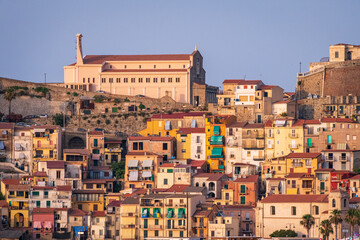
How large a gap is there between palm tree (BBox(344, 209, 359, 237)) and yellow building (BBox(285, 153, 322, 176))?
1001 cm

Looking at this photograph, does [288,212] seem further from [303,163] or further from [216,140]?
[216,140]

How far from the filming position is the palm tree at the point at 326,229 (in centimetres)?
8300

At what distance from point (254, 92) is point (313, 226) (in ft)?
79.8

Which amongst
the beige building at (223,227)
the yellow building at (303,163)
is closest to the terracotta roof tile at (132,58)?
the yellow building at (303,163)

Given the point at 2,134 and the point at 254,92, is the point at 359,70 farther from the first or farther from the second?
the point at 2,134

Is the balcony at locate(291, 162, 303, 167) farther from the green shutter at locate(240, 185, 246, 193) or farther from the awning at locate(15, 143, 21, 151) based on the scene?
the awning at locate(15, 143, 21, 151)

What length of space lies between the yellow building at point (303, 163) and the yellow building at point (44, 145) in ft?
62.6

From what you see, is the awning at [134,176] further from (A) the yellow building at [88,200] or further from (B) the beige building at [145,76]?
(B) the beige building at [145,76]

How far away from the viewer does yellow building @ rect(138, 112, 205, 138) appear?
343ft

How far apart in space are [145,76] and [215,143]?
54.6ft

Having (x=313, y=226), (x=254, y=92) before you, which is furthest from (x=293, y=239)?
(x=254, y=92)

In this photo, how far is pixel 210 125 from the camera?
334 ft

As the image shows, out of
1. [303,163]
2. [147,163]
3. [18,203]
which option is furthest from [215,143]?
[18,203]

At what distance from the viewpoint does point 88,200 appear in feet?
310
